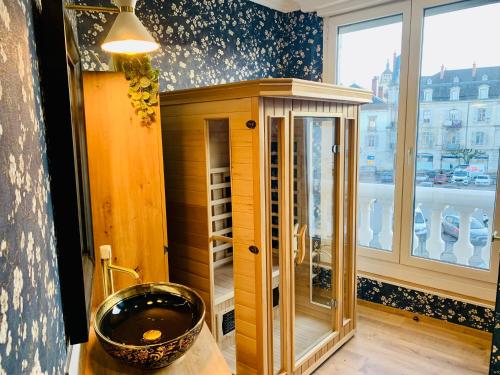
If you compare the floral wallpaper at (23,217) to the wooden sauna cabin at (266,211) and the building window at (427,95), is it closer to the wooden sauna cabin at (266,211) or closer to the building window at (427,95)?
the wooden sauna cabin at (266,211)

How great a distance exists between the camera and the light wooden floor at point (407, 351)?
7.66ft

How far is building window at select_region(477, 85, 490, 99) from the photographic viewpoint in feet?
8.34

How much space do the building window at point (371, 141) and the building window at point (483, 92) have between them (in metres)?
0.78

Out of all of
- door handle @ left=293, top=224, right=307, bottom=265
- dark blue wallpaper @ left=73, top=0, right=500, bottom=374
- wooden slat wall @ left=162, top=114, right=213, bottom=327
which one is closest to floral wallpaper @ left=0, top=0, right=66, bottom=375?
wooden slat wall @ left=162, top=114, right=213, bottom=327

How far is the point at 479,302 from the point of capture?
2.64 metres

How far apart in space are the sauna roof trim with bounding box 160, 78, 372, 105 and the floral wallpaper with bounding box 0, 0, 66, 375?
114 centimetres

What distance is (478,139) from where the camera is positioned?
2596 mm

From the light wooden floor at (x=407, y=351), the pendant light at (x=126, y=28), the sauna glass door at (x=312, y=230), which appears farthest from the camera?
the light wooden floor at (x=407, y=351)

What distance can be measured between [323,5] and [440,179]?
5.50ft

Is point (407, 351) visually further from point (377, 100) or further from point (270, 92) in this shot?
point (270, 92)

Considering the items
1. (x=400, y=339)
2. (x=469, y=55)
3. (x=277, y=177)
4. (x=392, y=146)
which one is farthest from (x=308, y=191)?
(x=469, y=55)

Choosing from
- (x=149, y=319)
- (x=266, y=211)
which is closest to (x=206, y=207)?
(x=266, y=211)

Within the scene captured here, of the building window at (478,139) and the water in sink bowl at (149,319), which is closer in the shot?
the water in sink bowl at (149,319)

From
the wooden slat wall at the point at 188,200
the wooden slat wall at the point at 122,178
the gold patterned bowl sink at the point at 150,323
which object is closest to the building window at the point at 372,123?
the wooden slat wall at the point at 188,200
